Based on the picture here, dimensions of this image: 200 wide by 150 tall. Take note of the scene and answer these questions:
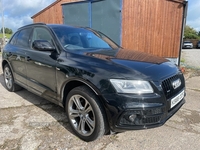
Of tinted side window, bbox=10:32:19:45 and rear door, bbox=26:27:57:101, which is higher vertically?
tinted side window, bbox=10:32:19:45

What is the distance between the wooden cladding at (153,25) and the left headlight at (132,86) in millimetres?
5912

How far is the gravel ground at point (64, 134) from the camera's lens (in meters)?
2.29

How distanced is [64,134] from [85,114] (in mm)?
515

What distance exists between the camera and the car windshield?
112 inches

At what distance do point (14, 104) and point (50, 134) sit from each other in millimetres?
1582

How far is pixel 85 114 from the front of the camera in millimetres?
2350

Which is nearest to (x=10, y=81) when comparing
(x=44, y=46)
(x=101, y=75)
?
(x=44, y=46)

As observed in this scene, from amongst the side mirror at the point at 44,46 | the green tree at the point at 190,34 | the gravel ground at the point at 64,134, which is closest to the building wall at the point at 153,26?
the gravel ground at the point at 64,134

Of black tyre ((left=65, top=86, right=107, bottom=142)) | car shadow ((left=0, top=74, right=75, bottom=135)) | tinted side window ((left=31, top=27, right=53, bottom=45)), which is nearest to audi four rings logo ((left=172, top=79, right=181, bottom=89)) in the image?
black tyre ((left=65, top=86, right=107, bottom=142))

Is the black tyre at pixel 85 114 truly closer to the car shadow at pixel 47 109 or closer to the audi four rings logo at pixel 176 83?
the car shadow at pixel 47 109

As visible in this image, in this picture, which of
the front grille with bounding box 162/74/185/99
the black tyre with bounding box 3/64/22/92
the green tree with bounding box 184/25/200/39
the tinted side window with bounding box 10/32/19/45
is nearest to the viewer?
the front grille with bounding box 162/74/185/99

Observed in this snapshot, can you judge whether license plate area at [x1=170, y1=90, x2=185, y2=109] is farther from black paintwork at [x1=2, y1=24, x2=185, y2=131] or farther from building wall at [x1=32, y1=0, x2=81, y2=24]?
building wall at [x1=32, y1=0, x2=81, y2=24]

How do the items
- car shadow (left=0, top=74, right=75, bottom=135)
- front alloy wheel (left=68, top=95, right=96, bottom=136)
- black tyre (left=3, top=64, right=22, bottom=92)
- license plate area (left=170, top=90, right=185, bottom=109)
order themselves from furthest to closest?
black tyre (left=3, top=64, right=22, bottom=92) → car shadow (left=0, top=74, right=75, bottom=135) → front alloy wheel (left=68, top=95, right=96, bottom=136) → license plate area (left=170, top=90, right=185, bottom=109)

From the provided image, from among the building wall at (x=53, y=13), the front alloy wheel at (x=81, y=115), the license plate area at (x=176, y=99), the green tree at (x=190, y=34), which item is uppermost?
the green tree at (x=190, y=34)
